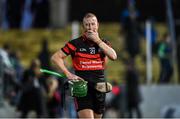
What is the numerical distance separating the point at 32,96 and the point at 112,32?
9417 mm

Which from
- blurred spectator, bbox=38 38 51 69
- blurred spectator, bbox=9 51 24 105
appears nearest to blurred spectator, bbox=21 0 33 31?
blurred spectator, bbox=38 38 51 69

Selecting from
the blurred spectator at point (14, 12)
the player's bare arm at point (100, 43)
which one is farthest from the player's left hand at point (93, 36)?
the blurred spectator at point (14, 12)

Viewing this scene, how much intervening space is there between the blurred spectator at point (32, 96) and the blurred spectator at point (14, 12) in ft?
32.0

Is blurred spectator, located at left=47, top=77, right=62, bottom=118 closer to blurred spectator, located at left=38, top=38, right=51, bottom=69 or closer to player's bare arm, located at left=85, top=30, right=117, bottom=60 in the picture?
blurred spectator, located at left=38, top=38, right=51, bottom=69

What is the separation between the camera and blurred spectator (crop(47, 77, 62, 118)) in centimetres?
2209

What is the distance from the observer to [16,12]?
32281mm

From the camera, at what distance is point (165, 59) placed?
86.2ft

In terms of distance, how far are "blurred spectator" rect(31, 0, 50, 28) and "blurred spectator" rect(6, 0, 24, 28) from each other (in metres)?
0.46

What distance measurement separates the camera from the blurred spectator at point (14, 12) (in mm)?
31969

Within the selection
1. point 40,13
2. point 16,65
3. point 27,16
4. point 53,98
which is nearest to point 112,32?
point 40,13

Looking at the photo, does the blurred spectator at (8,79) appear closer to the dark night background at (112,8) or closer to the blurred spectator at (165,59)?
the blurred spectator at (165,59)

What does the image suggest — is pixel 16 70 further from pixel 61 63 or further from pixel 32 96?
pixel 61 63

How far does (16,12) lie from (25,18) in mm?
453

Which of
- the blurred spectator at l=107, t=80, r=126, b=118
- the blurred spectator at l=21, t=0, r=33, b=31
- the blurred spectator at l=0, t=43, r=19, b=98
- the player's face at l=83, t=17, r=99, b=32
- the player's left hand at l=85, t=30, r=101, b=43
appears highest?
the blurred spectator at l=21, t=0, r=33, b=31
